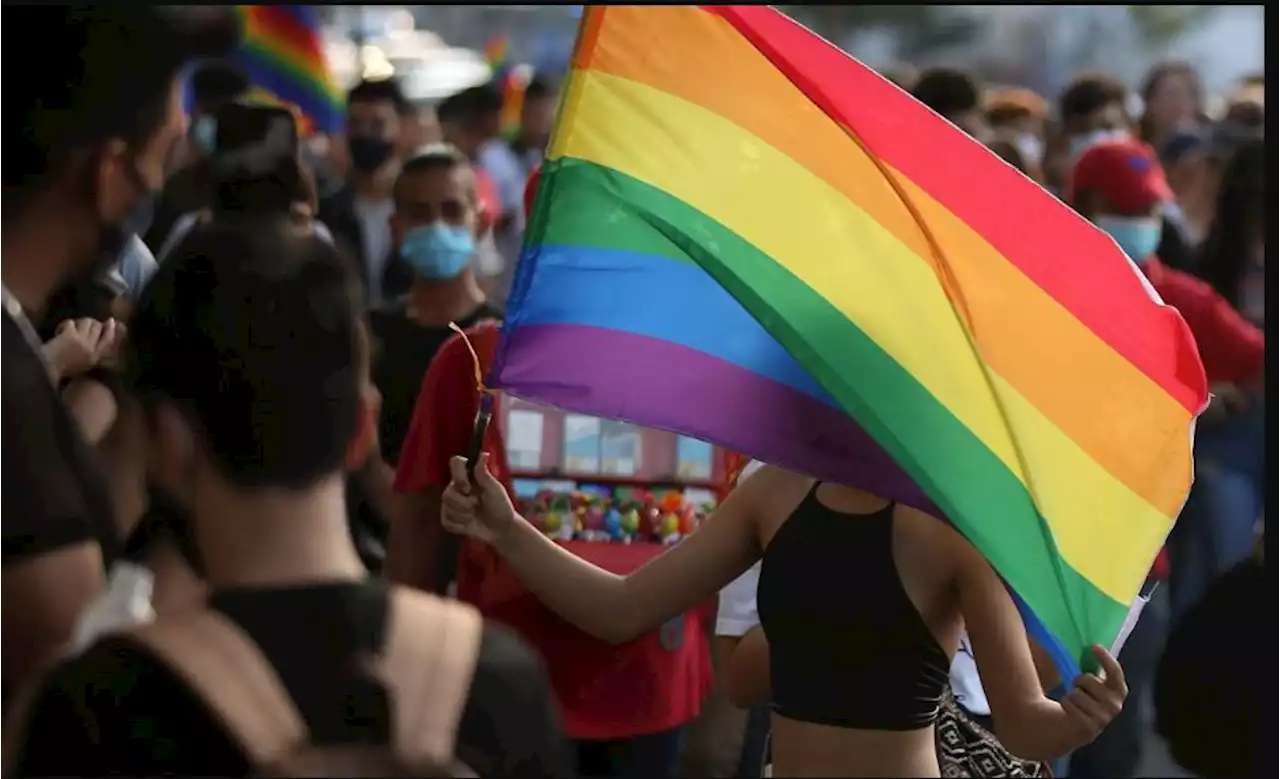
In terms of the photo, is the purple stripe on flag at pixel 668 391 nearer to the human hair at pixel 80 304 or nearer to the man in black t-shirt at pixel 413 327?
the human hair at pixel 80 304

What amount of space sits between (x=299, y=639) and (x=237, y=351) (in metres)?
0.32

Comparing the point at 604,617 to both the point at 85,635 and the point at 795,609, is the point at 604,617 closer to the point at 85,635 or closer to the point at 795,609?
the point at 795,609

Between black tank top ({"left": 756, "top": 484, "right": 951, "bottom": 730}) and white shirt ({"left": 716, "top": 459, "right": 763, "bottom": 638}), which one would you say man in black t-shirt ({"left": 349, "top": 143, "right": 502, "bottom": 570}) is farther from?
black tank top ({"left": 756, "top": 484, "right": 951, "bottom": 730})

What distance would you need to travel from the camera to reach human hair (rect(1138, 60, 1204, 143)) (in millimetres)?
11445

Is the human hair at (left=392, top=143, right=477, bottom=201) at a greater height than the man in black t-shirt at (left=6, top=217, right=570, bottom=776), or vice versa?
the man in black t-shirt at (left=6, top=217, right=570, bottom=776)

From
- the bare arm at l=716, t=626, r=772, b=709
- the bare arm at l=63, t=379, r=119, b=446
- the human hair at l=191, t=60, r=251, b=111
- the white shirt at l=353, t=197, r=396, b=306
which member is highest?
the bare arm at l=63, t=379, r=119, b=446

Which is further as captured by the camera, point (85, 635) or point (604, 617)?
point (604, 617)

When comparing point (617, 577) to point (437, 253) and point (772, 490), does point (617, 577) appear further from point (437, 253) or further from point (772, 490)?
point (437, 253)

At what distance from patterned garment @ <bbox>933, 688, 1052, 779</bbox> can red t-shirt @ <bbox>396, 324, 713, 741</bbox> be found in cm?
96

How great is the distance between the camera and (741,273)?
3.66 m

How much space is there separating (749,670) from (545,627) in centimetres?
59

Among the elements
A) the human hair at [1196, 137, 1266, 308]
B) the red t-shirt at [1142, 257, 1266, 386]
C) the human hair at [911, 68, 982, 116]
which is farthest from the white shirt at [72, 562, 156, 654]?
the human hair at [911, 68, 982, 116]

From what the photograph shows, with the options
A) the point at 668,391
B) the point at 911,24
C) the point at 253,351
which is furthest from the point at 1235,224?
the point at 911,24

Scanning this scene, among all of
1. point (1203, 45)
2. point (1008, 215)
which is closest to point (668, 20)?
point (1008, 215)
